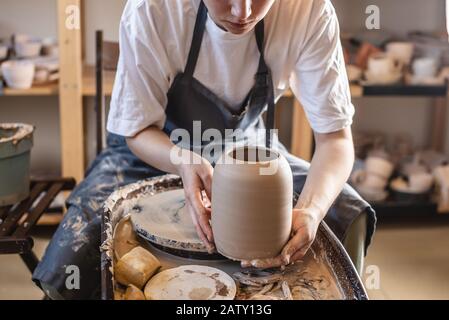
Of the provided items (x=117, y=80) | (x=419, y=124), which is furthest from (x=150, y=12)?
(x=419, y=124)

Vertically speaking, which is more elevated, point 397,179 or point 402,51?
point 402,51

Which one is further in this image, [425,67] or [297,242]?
[425,67]

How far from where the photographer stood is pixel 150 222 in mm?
1002

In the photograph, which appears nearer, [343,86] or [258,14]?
[258,14]

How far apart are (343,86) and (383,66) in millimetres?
1037

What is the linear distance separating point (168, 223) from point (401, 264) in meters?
1.30

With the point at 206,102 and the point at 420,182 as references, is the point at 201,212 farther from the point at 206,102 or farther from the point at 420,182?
the point at 420,182

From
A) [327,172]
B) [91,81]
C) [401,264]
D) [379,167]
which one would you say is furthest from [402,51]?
[327,172]

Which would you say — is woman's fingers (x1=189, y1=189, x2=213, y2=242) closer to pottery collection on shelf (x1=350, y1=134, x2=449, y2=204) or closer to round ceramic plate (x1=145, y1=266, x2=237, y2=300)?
round ceramic plate (x1=145, y1=266, x2=237, y2=300)

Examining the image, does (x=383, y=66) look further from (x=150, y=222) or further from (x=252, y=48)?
(x=150, y=222)

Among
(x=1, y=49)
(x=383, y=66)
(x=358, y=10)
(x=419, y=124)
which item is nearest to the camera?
(x=1, y=49)

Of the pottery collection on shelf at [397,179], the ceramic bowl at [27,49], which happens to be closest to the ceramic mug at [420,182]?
the pottery collection on shelf at [397,179]

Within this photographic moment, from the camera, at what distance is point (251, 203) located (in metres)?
0.84

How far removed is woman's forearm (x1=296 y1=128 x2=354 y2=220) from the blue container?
76 cm
